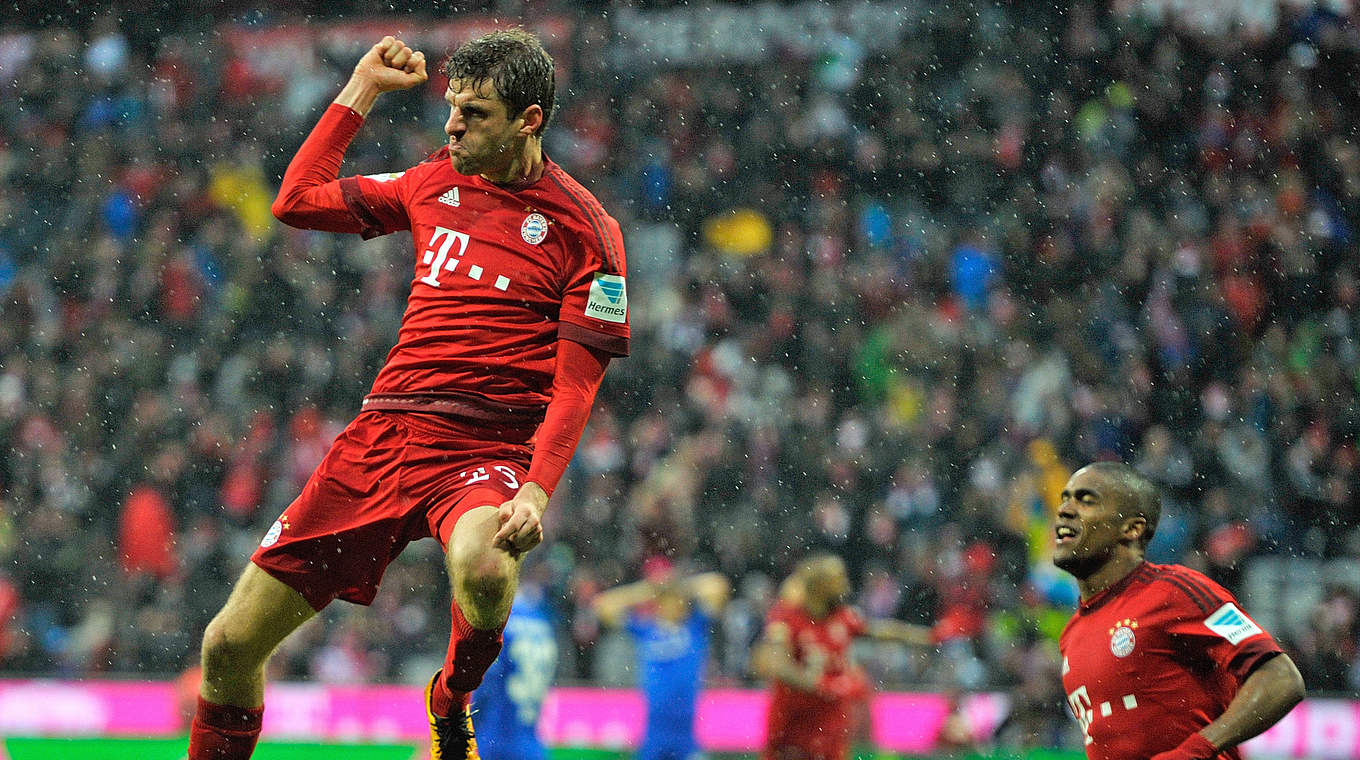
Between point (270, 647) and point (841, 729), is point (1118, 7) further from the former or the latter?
point (270, 647)

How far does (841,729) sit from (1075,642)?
12.6 feet

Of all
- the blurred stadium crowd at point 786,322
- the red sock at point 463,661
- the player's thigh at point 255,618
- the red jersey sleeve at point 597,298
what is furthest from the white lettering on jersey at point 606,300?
the blurred stadium crowd at point 786,322

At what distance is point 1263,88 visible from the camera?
13734 mm

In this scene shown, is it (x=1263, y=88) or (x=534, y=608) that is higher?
(x=1263, y=88)

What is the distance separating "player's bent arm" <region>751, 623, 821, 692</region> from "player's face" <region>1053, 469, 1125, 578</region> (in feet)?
11.9

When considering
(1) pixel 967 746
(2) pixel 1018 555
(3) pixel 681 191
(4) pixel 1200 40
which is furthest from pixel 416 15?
(1) pixel 967 746

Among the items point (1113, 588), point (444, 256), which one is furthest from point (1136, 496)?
point (444, 256)

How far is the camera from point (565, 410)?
155 inches

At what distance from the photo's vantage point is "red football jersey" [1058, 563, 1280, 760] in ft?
14.4

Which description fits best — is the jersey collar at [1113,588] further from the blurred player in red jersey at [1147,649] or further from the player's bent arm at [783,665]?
the player's bent arm at [783,665]

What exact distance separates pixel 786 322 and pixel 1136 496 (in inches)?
333

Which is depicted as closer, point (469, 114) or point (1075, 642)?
point (469, 114)

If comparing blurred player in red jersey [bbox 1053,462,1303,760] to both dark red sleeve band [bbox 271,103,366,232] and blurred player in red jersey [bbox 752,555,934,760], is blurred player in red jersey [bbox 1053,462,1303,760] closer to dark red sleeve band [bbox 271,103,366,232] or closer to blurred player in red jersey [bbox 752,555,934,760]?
dark red sleeve band [bbox 271,103,366,232]

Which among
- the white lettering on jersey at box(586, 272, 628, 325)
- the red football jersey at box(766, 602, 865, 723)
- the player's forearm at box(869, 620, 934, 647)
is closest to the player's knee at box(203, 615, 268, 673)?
the white lettering on jersey at box(586, 272, 628, 325)
